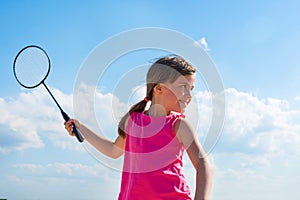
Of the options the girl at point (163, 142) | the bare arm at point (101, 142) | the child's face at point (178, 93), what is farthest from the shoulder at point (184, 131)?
the bare arm at point (101, 142)

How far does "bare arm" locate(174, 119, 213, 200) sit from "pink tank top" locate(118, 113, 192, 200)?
3.9 inches

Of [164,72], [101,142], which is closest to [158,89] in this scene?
[164,72]

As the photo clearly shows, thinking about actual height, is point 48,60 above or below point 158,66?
above

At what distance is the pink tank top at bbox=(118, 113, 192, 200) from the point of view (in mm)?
4512

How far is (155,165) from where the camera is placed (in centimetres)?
458

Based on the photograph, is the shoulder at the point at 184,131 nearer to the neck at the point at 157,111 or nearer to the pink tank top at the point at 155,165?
the pink tank top at the point at 155,165

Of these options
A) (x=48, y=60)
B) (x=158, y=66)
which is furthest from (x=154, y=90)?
(x=48, y=60)

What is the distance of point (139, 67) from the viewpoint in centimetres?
576

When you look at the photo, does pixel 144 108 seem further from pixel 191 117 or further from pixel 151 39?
pixel 151 39

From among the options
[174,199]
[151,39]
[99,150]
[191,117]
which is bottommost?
[174,199]

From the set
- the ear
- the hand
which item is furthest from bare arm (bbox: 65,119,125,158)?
the ear

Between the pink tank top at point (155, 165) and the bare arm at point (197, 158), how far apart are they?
3.9 inches

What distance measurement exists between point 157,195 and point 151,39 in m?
2.33

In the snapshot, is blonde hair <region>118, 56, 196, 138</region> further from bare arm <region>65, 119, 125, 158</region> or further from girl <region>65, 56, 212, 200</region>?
bare arm <region>65, 119, 125, 158</region>
